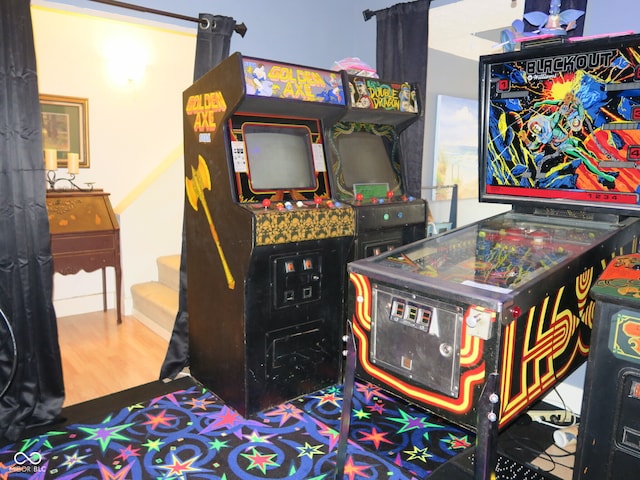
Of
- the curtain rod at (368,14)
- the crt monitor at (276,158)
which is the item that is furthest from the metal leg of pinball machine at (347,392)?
the curtain rod at (368,14)

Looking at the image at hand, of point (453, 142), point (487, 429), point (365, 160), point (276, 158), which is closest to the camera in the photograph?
point (487, 429)

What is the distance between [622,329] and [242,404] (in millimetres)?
1686

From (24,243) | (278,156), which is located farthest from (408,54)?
(24,243)

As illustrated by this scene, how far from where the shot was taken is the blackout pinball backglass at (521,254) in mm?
1514

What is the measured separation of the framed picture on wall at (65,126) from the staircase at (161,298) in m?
1.09

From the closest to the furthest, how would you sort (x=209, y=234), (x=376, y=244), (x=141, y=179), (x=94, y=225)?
(x=209, y=234) < (x=376, y=244) < (x=94, y=225) < (x=141, y=179)

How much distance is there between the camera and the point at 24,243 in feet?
7.68

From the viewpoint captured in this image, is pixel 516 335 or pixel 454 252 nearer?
pixel 516 335

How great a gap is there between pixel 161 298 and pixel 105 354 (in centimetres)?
71

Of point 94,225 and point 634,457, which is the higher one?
point 94,225

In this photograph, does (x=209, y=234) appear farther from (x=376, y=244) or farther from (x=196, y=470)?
(x=196, y=470)

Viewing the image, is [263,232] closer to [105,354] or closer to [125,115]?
[105,354]

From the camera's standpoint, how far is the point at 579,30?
7.97ft

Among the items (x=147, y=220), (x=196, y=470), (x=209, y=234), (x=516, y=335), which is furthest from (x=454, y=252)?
(x=147, y=220)
